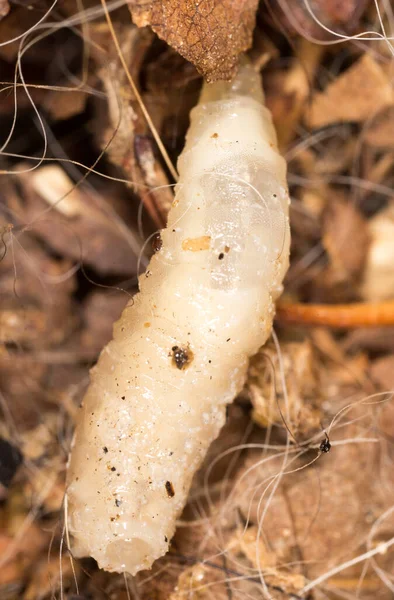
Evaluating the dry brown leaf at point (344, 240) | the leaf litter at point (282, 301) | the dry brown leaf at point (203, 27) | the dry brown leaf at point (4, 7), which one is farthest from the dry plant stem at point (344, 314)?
the dry brown leaf at point (4, 7)

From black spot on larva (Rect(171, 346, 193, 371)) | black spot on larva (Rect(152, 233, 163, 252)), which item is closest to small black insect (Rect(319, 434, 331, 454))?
black spot on larva (Rect(171, 346, 193, 371))

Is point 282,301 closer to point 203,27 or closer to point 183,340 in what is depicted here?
point 183,340

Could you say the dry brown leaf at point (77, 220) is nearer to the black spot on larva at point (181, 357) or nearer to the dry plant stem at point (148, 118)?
the dry plant stem at point (148, 118)

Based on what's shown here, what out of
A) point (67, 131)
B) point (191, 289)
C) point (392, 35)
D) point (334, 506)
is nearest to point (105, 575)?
point (334, 506)

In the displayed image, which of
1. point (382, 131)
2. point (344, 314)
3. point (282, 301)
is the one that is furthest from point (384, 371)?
point (382, 131)

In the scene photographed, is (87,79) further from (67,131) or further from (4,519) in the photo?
(4,519)

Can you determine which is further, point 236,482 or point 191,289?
point 236,482

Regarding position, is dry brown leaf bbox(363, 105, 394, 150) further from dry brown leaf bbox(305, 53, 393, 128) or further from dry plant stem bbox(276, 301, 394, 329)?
dry plant stem bbox(276, 301, 394, 329)
